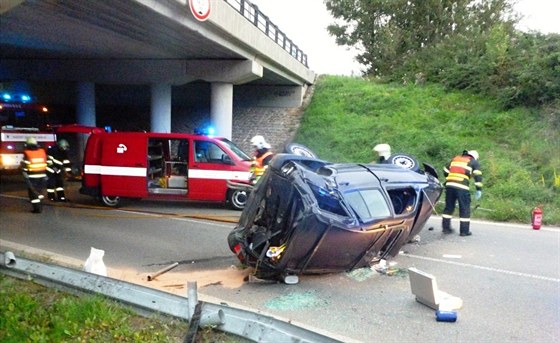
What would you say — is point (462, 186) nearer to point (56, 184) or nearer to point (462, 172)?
point (462, 172)

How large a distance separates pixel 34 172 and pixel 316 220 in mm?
7801

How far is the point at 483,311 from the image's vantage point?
5.13 meters

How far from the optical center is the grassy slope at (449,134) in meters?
12.7

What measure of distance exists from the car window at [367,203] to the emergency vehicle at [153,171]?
5.59 meters

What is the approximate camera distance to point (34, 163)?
10.6 m

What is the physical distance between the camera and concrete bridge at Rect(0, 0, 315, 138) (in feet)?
37.4

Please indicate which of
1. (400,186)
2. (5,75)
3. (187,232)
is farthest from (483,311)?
(5,75)

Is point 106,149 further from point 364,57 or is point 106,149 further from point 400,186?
point 364,57

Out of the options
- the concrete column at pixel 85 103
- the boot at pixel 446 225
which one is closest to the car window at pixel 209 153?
the boot at pixel 446 225

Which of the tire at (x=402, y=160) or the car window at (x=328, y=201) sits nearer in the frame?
the car window at (x=328, y=201)

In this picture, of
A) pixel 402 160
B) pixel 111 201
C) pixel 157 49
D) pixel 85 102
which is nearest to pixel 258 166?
pixel 402 160

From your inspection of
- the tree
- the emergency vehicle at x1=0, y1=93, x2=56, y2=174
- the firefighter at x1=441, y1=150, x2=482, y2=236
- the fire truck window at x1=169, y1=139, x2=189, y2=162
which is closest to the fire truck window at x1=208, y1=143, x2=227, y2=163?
the fire truck window at x1=169, y1=139, x2=189, y2=162

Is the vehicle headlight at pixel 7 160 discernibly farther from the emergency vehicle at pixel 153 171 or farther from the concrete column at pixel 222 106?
the concrete column at pixel 222 106

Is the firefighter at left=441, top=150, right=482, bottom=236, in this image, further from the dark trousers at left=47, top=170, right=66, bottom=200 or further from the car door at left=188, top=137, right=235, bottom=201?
the dark trousers at left=47, top=170, right=66, bottom=200
